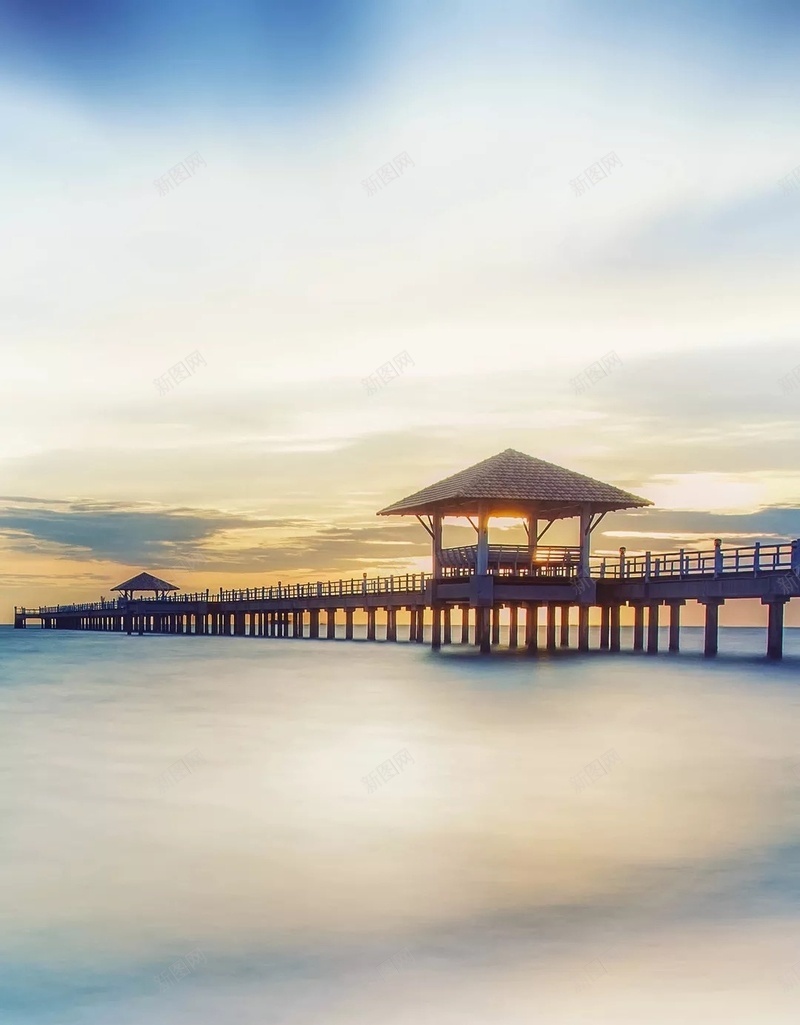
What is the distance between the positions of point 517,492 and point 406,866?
20.3 meters

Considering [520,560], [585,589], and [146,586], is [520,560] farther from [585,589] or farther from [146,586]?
[146,586]

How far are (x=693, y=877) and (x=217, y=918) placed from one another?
3.59m

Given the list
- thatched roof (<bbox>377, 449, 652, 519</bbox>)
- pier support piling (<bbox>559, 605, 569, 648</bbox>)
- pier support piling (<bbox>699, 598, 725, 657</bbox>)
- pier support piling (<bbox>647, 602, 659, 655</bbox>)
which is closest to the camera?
pier support piling (<bbox>699, 598, 725, 657</bbox>)

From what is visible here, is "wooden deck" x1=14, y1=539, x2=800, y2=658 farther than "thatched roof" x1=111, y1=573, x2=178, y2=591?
No

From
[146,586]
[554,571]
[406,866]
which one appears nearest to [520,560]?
[554,571]

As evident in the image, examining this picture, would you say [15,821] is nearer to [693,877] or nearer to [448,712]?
[693,877]

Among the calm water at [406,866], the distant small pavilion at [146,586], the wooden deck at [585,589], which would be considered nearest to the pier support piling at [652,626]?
the wooden deck at [585,589]

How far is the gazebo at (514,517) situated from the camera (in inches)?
1134

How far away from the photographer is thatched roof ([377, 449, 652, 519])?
95.6 feet

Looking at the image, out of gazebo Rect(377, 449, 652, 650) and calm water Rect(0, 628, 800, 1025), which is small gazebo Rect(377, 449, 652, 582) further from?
calm water Rect(0, 628, 800, 1025)

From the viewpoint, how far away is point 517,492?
95.6 ft

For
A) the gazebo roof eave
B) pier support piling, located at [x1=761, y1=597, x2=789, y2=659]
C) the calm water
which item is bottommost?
the calm water

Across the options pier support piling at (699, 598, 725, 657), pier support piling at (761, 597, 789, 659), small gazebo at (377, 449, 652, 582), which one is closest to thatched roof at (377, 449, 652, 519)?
small gazebo at (377, 449, 652, 582)

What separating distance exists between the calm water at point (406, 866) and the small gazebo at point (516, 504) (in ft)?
31.5
